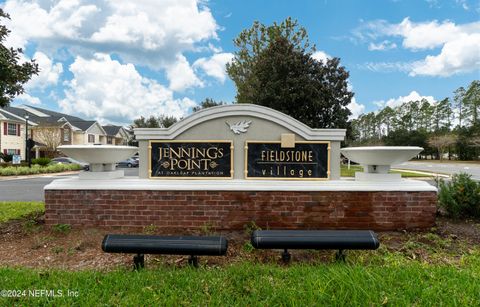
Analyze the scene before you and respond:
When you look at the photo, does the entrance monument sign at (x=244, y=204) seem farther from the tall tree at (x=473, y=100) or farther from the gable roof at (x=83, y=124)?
the tall tree at (x=473, y=100)

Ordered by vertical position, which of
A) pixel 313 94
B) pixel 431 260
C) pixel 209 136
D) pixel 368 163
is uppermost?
pixel 313 94

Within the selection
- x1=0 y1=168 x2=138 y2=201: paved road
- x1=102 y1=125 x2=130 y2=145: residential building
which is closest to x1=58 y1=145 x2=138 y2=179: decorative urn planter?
x1=0 y1=168 x2=138 y2=201: paved road

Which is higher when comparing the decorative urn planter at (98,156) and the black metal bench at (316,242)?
the decorative urn planter at (98,156)

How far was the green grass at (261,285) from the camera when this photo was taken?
267cm

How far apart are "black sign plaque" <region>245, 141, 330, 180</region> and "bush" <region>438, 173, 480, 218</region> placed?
2334mm

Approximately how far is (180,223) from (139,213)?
0.69 meters

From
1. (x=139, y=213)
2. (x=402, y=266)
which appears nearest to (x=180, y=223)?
(x=139, y=213)

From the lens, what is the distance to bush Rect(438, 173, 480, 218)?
5.52m

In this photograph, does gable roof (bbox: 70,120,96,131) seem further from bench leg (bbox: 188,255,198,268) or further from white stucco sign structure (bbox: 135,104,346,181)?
bench leg (bbox: 188,255,198,268)

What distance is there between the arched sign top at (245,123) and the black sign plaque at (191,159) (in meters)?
0.18

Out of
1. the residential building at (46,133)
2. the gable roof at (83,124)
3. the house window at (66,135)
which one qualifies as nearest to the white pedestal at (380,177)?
the residential building at (46,133)

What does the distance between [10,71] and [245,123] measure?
385cm

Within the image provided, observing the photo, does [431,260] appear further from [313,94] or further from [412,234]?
[313,94]

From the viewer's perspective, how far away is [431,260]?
3.81 m
